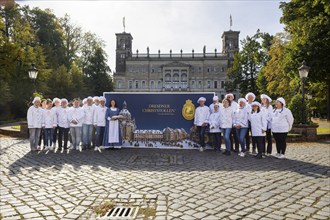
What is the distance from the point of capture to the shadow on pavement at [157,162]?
7.00 meters

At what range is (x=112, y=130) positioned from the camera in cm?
1028

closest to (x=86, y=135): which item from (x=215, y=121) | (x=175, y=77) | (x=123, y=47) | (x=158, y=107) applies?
(x=158, y=107)

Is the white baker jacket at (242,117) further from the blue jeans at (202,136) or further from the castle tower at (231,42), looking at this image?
the castle tower at (231,42)

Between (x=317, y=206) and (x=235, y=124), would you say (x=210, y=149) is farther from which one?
(x=317, y=206)

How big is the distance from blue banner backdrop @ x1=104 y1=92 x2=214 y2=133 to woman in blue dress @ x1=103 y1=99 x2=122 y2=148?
1.63ft

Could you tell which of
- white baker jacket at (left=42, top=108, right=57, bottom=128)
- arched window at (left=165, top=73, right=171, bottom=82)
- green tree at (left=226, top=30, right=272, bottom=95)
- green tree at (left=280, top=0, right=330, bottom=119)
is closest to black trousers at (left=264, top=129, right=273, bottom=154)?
white baker jacket at (left=42, top=108, right=57, bottom=128)

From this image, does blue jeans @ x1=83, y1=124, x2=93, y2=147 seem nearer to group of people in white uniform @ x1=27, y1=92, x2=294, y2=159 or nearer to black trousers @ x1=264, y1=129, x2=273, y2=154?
group of people in white uniform @ x1=27, y1=92, x2=294, y2=159

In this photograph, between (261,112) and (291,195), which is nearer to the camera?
(291,195)

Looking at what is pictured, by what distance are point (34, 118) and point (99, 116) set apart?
2203 mm

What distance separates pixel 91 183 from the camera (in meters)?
5.61

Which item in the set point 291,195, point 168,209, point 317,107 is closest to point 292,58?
point 317,107

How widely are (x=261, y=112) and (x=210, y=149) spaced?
237cm

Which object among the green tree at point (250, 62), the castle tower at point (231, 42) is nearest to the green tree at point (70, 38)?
the green tree at point (250, 62)

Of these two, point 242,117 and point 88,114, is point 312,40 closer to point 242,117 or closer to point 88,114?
point 242,117
